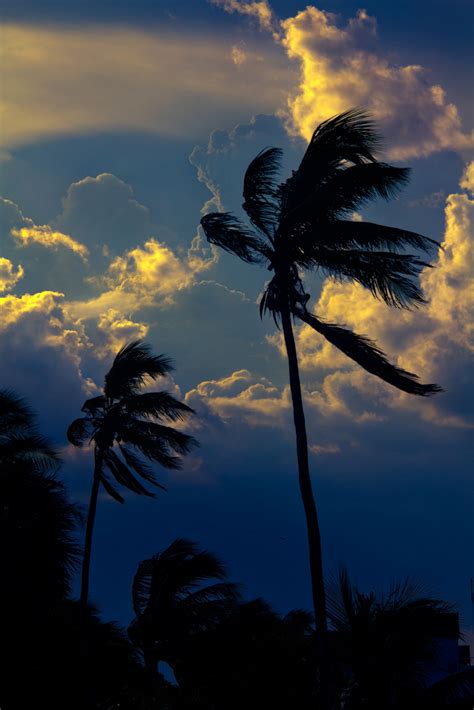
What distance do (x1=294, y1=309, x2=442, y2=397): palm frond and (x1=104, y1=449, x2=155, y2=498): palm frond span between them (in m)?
14.6

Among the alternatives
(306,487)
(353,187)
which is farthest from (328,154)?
(306,487)

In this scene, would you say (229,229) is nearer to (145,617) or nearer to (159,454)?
(159,454)

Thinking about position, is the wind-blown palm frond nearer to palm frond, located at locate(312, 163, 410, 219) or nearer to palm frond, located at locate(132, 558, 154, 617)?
palm frond, located at locate(132, 558, 154, 617)

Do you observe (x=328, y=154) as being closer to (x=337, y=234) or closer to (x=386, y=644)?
(x=337, y=234)

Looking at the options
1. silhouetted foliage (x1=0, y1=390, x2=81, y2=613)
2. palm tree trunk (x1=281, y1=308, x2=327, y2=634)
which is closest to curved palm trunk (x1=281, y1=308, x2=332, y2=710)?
palm tree trunk (x1=281, y1=308, x2=327, y2=634)

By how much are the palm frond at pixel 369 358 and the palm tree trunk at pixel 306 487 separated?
0.86 metres

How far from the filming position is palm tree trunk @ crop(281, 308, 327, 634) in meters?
18.8

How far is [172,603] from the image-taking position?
1280 inches

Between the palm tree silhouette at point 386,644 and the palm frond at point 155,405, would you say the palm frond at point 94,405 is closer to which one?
the palm frond at point 155,405

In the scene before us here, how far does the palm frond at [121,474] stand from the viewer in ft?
108

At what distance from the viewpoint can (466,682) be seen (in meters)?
17.3

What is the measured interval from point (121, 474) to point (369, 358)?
53.2 feet

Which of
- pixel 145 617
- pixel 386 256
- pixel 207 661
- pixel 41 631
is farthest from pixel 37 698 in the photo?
pixel 386 256

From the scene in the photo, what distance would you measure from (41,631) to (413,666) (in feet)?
59.9
